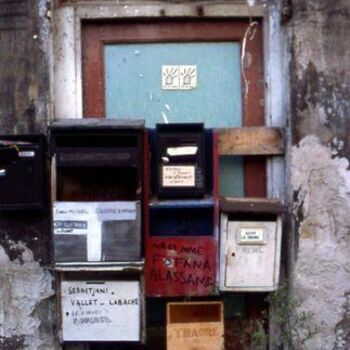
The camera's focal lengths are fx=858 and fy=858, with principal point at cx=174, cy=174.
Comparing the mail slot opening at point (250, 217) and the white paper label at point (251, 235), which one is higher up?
the mail slot opening at point (250, 217)

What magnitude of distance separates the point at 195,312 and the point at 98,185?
1.04 metres

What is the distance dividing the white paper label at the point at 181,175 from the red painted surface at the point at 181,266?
1.12 ft

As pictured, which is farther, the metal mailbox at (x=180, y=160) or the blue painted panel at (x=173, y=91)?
the blue painted panel at (x=173, y=91)

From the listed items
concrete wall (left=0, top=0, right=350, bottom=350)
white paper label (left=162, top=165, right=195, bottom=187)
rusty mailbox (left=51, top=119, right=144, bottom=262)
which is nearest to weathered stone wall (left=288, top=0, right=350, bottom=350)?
concrete wall (left=0, top=0, right=350, bottom=350)

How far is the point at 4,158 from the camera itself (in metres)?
5.29

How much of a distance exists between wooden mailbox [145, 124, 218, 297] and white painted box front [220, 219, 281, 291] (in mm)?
86

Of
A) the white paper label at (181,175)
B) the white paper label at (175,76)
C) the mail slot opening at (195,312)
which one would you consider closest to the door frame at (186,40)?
the white paper label at (175,76)

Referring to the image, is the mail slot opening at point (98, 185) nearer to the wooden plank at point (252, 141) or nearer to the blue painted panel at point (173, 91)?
the blue painted panel at point (173, 91)

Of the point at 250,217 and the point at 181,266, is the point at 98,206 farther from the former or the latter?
the point at 250,217

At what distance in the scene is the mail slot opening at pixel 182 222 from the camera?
17.7 ft

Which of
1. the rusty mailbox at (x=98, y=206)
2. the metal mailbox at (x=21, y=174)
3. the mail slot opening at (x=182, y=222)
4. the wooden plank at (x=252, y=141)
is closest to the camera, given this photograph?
the rusty mailbox at (x=98, y=206)

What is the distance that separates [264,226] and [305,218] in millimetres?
313

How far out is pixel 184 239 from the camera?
17.6ft

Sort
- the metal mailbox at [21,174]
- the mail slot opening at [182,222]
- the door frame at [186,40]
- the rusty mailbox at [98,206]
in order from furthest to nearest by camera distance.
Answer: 1. the door frame at [186,40]
2. the mail slot opening at [182,222]
3. the metal mailbox at [21,174]
4. the rusty mailbox at [98,206]
